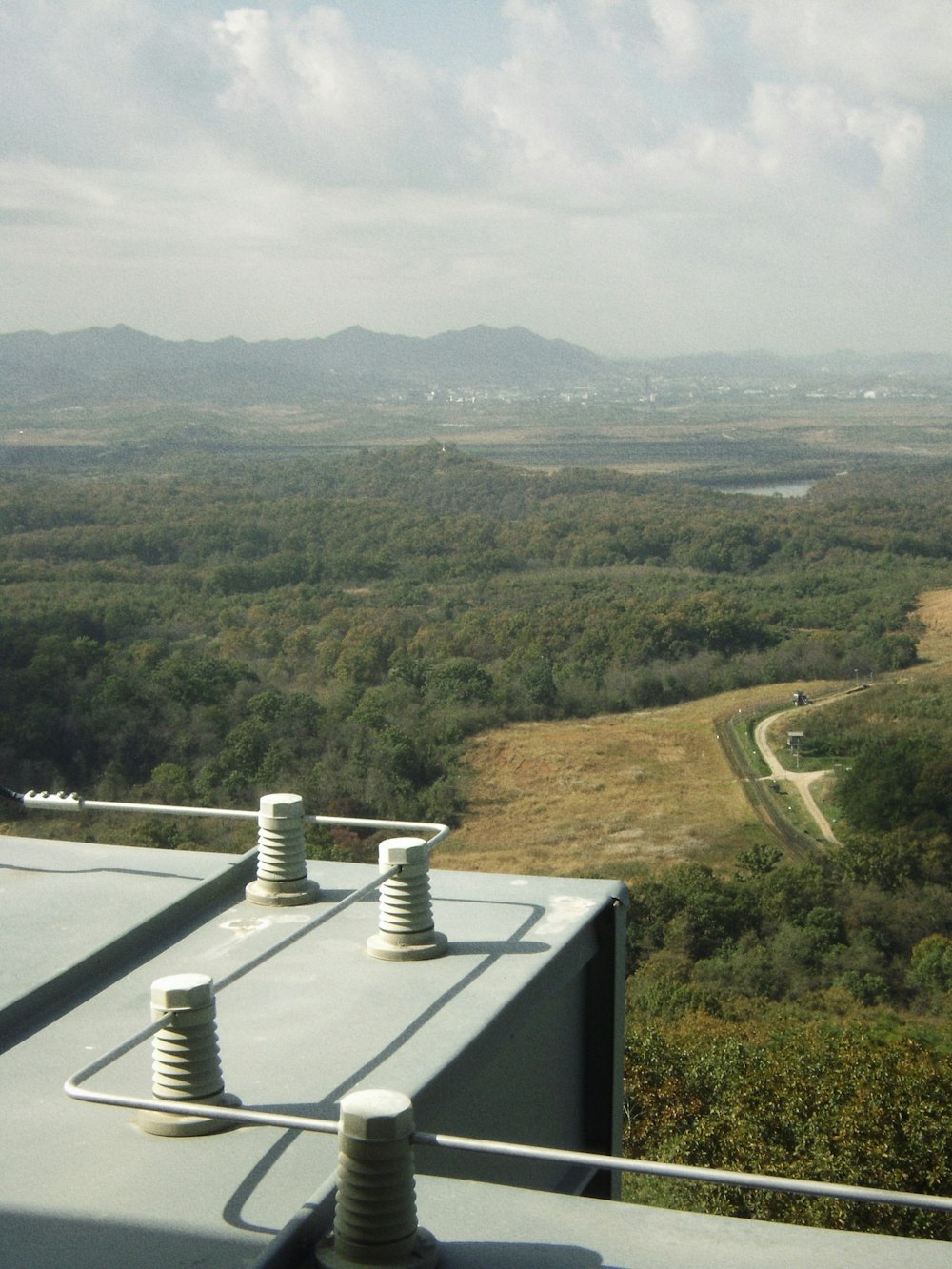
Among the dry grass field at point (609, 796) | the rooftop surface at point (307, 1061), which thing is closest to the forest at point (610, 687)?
the dry grass field at point (609, 796)

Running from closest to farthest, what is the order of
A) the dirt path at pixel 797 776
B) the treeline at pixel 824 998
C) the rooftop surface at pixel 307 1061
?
the rooftop surface at pixel 307 1061
the treeline at pixel 824 998
the dirt path at pixel 797 776

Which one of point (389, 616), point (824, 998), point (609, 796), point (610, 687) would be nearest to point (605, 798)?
point (609, 796)

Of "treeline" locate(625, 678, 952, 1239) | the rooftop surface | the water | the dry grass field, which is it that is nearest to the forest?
"treeline" locate(625, 678, 952, 1239)

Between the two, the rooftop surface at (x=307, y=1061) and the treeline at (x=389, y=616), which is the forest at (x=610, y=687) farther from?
the rooftop surface at (x=307, y=1061)

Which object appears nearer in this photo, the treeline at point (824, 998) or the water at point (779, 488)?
the treeline at point (824, 998)

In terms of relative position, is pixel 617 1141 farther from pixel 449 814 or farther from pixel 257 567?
pixel 257 567
